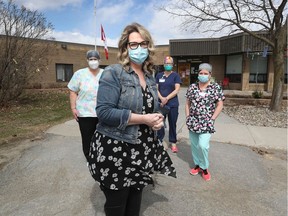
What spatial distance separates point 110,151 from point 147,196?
165 cm

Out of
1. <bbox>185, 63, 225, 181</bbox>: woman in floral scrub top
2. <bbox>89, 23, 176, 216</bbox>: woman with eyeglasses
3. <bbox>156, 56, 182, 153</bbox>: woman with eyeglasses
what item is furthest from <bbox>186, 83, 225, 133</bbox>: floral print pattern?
<bbox>89, 23, 176, 216</bbox>: woman with eyeglasses

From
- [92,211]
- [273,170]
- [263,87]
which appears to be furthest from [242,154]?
[263,87]

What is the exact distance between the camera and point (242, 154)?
17.1ft

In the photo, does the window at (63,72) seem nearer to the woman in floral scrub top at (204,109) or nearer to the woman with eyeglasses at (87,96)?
the woman with eyeglasses at (87,96)

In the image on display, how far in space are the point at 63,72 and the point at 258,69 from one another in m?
16.8

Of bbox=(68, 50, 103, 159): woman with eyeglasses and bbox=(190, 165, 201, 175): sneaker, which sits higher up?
bbox=(68, 50, 103, 159): woman with eyeglasses

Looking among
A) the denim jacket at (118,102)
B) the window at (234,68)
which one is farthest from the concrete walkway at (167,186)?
the window at (234,68)

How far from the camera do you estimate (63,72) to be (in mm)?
23953

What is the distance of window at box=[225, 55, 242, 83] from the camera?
838 inches

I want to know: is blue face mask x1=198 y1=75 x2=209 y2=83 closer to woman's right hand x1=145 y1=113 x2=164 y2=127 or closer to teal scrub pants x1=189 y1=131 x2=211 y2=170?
teal scrub pants x1=189 y1=131 x2=211 y2=170

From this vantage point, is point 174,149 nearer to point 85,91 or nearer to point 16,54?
point 85,91

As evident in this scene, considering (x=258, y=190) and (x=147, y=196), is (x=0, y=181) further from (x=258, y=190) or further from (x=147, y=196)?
(x=258, y=190)

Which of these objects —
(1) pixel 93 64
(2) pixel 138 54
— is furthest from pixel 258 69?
(2) pixel 138 54

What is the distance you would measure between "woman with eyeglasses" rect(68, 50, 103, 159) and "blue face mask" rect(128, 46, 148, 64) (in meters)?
1.94
